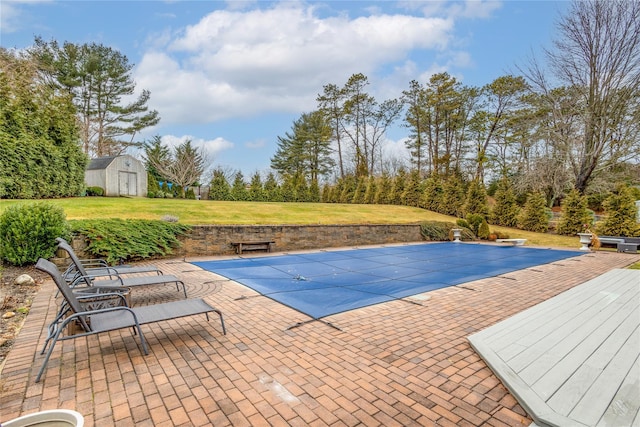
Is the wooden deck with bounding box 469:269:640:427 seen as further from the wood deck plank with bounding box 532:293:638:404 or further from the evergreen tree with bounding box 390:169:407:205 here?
the evergreen tree with bounding box 390:169:407:205

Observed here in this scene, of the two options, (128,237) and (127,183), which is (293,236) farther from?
(127,183)

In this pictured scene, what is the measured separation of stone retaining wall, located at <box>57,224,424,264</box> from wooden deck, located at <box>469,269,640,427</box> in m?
7.84

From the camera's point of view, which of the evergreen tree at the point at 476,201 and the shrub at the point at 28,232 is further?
the evergreen tree at the point at 476,201

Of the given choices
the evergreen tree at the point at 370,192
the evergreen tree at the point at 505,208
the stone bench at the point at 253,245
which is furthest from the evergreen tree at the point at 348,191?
the stone bench at the point at 253,245

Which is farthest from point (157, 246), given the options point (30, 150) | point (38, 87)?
point (38, 87)

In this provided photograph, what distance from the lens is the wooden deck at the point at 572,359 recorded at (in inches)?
85.5

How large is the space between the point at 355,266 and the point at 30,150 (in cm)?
1405

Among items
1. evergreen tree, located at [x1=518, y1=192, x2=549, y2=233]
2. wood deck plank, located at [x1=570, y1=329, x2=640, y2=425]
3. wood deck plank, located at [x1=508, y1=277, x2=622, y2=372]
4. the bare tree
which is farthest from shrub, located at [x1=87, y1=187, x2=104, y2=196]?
the bare tree

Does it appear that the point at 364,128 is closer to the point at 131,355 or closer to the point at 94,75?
the point at 94,75

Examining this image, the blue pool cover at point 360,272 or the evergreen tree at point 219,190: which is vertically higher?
the evergreen tree at point 219,190

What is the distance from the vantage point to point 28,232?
6.16 metres

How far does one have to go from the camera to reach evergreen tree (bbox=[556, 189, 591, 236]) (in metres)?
15.2

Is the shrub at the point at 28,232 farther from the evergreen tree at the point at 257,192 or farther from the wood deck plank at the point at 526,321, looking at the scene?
the evergreen tree at the point at 257,192

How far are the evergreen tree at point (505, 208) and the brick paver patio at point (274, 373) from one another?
1582cm
